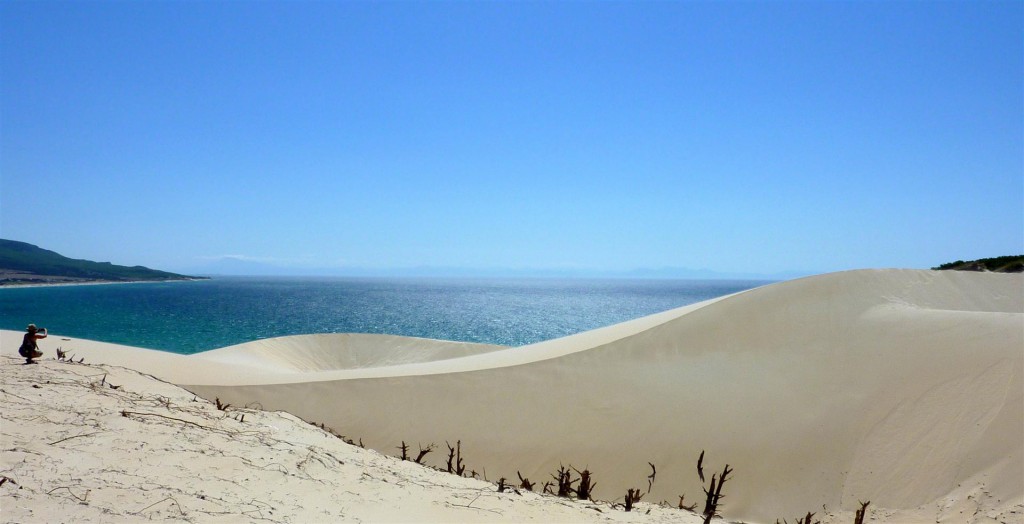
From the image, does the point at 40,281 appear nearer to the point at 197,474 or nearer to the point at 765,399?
the point at 197,474

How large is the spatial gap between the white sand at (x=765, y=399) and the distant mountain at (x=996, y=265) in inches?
323

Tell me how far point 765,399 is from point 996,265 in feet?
68.4

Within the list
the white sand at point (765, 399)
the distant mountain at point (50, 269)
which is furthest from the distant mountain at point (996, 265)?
the distant mountain at point (50, 269)

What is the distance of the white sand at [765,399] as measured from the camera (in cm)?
698

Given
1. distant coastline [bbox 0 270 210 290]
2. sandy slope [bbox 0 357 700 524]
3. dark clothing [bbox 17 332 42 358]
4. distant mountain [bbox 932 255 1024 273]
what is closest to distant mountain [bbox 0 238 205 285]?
distant coastline [bbox 0 270 210 290]

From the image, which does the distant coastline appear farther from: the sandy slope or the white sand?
the sandy slope

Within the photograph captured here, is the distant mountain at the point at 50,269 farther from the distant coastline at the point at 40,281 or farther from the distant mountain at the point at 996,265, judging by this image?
the distant mountain at the point at 996,265

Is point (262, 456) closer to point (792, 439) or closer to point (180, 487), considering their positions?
point (180, 487)

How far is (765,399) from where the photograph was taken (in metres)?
9.20

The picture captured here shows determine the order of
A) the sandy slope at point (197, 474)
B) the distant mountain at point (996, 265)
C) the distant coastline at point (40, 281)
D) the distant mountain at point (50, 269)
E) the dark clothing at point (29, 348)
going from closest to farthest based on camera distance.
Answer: the sandy slope at point (197, 474)
the dark clothing at point (29, 348)
the distant mountain at point (996, 265)
the distant coastline at point (40, 281)
the distant mountain at point (50, 269)

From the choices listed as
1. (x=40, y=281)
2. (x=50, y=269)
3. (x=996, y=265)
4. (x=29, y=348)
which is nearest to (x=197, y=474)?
(x=29, y=348)

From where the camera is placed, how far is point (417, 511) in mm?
4188

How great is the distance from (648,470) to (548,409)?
2.51 meters

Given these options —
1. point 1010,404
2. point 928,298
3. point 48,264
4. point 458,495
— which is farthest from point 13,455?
point 48,264
